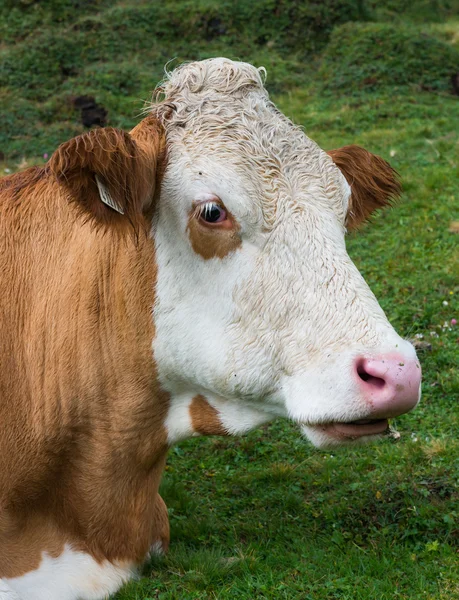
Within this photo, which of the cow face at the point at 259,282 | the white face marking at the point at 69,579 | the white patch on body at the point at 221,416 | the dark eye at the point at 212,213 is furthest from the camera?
the white face marking at the point at 69,579

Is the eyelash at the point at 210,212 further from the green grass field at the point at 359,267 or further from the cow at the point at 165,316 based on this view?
the green grass field at the point at 359,267

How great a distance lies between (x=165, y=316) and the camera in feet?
13.2

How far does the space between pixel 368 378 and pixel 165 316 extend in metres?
1.04

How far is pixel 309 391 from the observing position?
11.8 feet

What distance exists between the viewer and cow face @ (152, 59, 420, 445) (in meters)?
3.52

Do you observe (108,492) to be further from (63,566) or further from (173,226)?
(173,226)

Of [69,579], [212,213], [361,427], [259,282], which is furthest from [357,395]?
[69,579]

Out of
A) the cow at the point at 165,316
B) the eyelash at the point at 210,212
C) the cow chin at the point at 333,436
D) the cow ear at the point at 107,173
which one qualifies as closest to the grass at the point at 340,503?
the cow at the point at 165,316

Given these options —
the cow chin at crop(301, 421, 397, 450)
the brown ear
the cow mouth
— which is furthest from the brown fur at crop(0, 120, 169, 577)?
the brown ear

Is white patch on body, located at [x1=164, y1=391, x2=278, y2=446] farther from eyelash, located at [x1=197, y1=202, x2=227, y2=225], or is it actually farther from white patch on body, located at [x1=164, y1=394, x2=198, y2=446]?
eyelash, located at [x1=197, y1=202, x2=227, y2=225]

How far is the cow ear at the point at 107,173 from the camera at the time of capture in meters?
3.57

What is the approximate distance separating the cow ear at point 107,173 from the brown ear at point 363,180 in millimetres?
1272

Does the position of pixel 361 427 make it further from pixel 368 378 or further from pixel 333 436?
pixel 368 378

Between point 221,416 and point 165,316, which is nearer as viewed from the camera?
point 165,316
